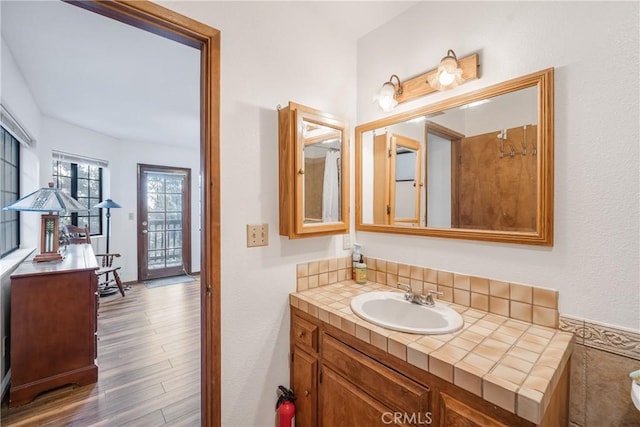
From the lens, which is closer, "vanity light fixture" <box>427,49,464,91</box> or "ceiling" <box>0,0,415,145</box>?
"vanity light fixture" <box>427,49,464,91</box>

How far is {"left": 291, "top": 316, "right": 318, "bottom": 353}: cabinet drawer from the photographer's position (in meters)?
1.37

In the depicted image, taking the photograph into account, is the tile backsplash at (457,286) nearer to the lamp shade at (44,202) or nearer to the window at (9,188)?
the lamp shade at (44,202)

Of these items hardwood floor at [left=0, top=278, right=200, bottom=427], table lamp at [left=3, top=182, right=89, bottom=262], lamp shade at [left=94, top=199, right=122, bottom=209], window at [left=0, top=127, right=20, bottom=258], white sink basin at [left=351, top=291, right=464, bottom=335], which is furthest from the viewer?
lamp shade at [left=94, top=199, right=122, bottom=209]

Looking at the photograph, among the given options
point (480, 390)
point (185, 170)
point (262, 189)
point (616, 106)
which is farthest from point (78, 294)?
point (185, 170)

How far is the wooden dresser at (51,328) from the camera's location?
5.97ft

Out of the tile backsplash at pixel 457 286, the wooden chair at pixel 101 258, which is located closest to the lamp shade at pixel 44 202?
the wooden chair at pixel 101 258

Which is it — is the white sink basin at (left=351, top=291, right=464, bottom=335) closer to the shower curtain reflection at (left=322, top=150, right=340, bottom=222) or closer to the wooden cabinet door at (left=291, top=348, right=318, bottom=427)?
the wooden cabinet door at (left=291, top=348, right=318, bottom=427)

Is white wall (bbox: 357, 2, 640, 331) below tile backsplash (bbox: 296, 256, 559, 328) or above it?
above

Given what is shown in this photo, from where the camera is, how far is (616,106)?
974 mm

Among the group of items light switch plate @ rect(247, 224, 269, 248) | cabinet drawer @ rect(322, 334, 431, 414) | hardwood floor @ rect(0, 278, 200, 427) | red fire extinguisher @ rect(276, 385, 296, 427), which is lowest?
hardwood floor @ rect(0, 278, 200, 427)

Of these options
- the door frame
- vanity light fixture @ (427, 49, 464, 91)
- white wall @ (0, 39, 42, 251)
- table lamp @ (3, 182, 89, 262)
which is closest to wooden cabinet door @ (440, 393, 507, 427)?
the door frame

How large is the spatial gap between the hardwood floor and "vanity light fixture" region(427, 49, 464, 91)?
240cm

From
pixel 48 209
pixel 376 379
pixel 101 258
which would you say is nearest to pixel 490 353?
pixel 376 379

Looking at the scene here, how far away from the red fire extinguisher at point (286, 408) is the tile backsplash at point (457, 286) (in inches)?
21.7
